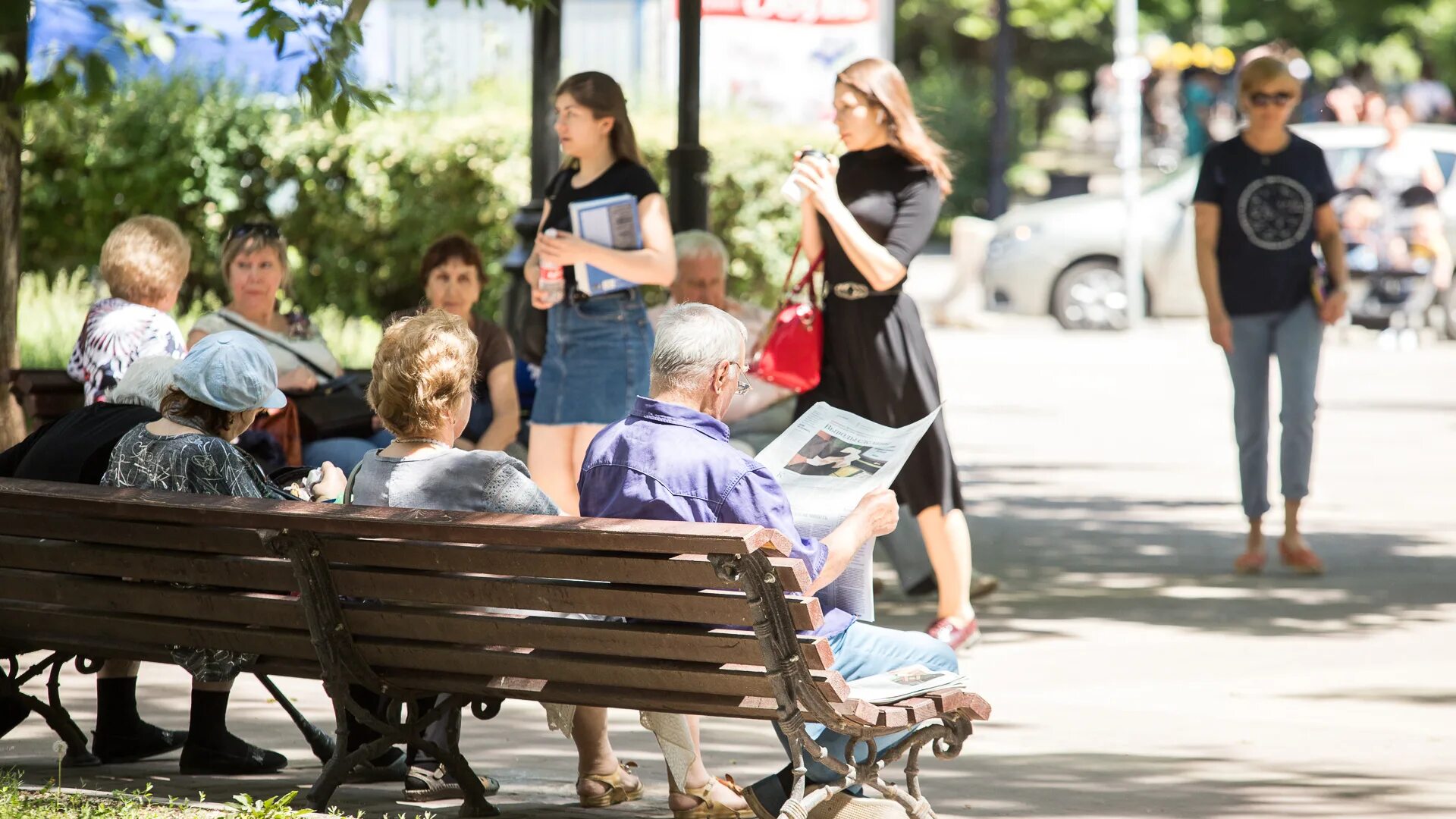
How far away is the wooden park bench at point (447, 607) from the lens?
4305 millimetres

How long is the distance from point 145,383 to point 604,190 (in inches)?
84.2

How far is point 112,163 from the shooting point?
14570 millimetres

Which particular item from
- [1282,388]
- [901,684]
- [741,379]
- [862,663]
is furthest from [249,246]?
[1282,388]

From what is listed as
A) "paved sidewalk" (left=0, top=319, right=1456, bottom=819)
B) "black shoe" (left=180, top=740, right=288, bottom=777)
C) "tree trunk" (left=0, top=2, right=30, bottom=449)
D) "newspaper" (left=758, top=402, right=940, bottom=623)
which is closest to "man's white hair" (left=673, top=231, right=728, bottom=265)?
"paved sidewalk" (left=0, top=319, right=1456, bottom=819)

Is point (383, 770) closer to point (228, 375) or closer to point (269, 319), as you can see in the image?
point (228, 375)

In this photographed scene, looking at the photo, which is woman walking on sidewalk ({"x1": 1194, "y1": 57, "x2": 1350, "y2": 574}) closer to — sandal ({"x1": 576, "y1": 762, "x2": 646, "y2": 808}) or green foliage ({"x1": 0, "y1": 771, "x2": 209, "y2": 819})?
sandal ({"x1": 576, "y1": 762, "x2": 646, "y2": 808})

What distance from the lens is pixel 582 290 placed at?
23.6 ft

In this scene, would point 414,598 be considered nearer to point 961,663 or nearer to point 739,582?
point 739,582

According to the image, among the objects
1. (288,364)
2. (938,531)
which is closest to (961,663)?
(938,531)

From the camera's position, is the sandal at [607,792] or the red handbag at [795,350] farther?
the red handbag at [795,350]

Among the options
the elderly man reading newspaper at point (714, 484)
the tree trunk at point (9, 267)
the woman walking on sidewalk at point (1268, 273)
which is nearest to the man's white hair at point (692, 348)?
the elderly man reading newspaper at point (714, 484)

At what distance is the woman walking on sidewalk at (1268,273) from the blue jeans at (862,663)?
4210mm

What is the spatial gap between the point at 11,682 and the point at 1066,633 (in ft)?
12.7

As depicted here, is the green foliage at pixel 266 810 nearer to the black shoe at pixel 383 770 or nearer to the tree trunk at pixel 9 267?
the black shoe at pixel 383 770
